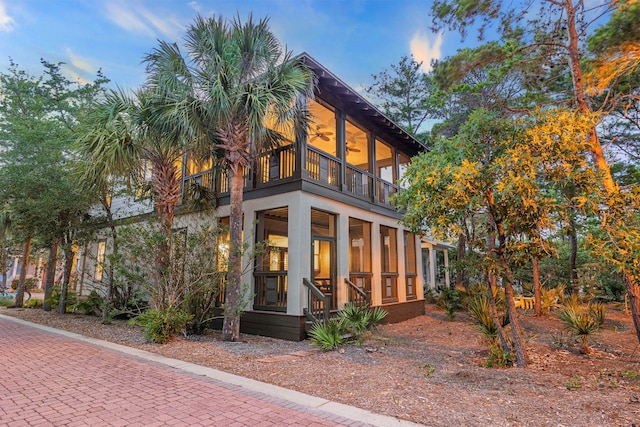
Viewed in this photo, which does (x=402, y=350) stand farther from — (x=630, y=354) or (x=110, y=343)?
(x=110, y=343)

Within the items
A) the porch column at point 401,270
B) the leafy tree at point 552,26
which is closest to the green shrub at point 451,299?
the porch column at point 401,270

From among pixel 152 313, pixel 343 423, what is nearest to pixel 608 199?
pixel 343 423

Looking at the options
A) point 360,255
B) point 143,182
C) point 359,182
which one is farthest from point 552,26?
point 143,182

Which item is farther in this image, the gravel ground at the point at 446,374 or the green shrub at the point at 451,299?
the green shrub at the point at 451,299

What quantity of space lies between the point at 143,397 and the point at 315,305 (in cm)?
488

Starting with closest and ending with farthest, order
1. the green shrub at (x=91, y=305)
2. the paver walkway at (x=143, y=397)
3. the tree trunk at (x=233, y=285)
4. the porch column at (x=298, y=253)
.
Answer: the paver walkway at (x=143, y=397) → the tree trunk at (x=233, y=285) → the porch column at (x=298, y=253) → the green shrub at (x=91, y=305)

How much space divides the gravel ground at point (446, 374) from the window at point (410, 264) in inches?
149

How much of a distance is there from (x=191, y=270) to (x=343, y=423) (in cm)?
565

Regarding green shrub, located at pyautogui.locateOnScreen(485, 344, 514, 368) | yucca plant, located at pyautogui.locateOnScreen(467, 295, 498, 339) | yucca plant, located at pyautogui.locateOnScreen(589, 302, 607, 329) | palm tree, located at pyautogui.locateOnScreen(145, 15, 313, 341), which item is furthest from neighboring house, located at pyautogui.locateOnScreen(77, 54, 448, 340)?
yucca plant, located at pyautogui.locateOnScreen(589, 302, 607, 329)

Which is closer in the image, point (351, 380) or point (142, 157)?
point (351, 380)

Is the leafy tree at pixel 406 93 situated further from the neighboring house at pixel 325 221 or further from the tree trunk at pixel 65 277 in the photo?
the tree trunk at pixel 65 277

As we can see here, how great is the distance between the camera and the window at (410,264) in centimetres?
1302

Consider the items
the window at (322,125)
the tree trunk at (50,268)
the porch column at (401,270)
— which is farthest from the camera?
the tree trunk at (50,268)

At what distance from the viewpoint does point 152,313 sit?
24.1 feet
